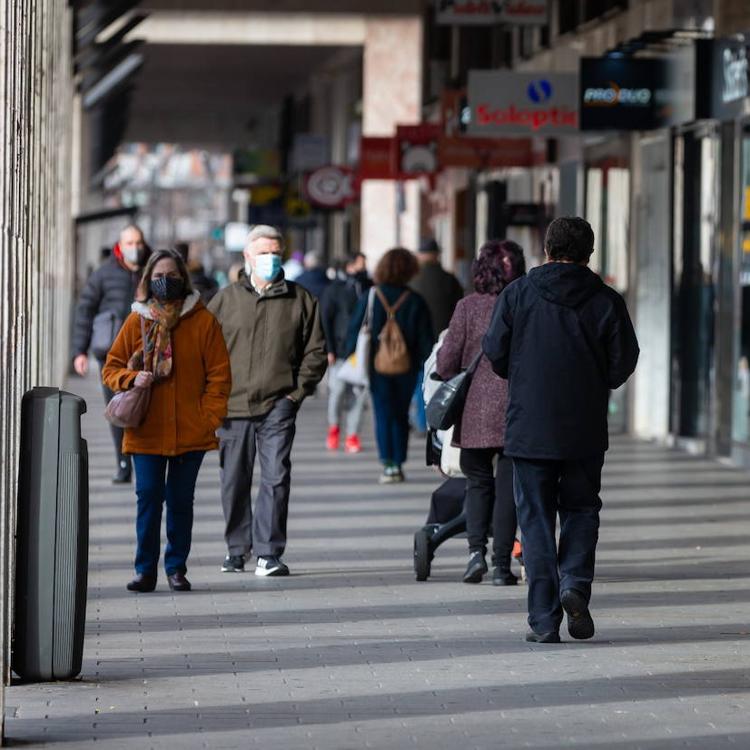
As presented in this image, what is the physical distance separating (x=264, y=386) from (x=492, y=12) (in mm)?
12533

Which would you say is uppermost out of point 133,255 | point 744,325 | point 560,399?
point 133,255

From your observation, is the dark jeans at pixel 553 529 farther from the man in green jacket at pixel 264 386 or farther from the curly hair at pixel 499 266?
the man in green jacket at pixel 264 386

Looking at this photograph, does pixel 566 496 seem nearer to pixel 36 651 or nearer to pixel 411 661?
pixel 411 661

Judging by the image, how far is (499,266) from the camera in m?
10.1

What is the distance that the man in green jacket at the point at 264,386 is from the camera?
34.7 feet

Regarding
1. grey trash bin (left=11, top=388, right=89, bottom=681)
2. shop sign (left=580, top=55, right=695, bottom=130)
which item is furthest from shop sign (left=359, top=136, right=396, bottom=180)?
grey trash bin (left=11, top=388, right=89, bottom=681)

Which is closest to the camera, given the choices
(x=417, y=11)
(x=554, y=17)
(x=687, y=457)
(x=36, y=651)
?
(x=36, y=651)

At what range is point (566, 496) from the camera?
336 inches

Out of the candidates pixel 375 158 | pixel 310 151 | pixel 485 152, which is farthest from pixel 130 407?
pixel 310 151

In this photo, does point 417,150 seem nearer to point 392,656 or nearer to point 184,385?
point 184,385

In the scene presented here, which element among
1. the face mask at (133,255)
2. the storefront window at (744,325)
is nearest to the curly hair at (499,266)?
the face mask at (133,255)

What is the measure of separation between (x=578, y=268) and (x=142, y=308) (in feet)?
7.70

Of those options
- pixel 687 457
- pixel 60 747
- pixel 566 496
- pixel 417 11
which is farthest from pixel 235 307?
pixel 417 11

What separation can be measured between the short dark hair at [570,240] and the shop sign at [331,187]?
1162 inches
